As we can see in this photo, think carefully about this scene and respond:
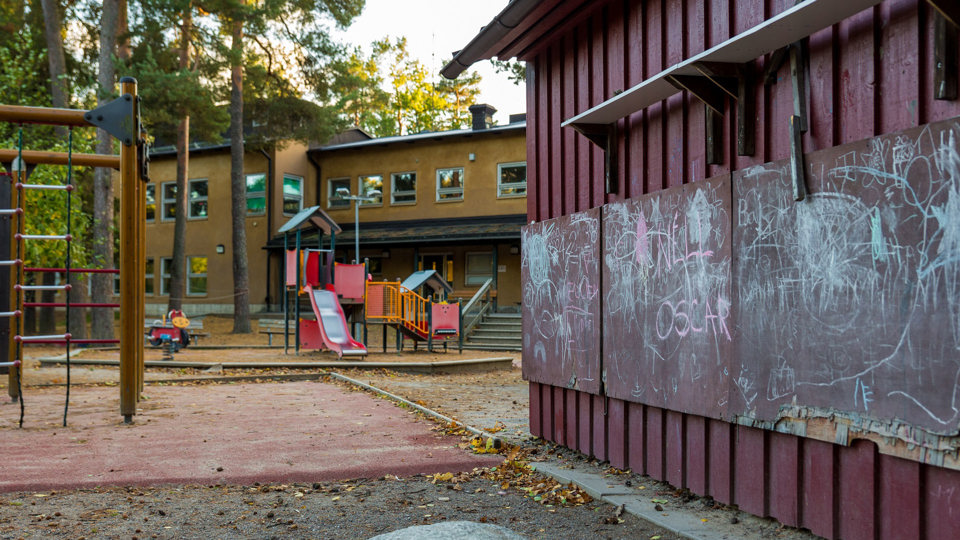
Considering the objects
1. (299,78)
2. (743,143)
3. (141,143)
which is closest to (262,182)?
(299,78)

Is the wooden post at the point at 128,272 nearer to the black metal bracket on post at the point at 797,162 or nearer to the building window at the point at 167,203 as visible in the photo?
the black metal bracket on post at the point at 797,162

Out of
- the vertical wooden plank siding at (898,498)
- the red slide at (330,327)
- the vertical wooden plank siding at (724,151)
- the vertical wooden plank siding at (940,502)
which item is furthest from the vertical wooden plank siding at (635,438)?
the red slide at (330,327)

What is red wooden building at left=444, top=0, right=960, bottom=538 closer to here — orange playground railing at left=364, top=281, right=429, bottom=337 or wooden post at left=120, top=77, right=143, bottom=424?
wooden post at left=120, top=77, right=143, bottom=424

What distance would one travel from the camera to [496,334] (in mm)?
26500

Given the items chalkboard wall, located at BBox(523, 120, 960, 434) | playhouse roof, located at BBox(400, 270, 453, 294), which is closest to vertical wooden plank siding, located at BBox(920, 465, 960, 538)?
chalkboard wall, located at BBox(523, 120, 960, 434)

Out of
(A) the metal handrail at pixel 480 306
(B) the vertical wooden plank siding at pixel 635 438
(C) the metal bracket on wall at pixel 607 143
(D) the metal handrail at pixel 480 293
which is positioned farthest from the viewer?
(A) the metal handrail at pixel 480 306

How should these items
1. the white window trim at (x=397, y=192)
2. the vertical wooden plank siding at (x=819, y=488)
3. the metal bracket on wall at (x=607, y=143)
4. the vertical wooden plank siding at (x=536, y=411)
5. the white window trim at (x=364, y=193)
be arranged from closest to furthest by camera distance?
the vertical wooden plank siding at (x=819, y=488)
the metal bracket on wall at (x=607, y=143)
the vertical wooden plank siding at (x=536, y=411)
the white window trim at (x=397, y=192)
the white window trim at (x=364, y=193)

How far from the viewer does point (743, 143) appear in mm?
5125

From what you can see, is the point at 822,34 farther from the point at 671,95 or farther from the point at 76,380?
the point at 76,380

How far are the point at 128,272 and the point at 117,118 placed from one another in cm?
171

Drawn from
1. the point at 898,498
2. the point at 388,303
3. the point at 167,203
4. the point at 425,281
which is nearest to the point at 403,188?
the point at 425,281

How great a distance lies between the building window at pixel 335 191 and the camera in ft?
117

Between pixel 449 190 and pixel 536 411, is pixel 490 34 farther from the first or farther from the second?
pixel 449 190

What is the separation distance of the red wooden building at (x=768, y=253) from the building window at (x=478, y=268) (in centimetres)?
2395
